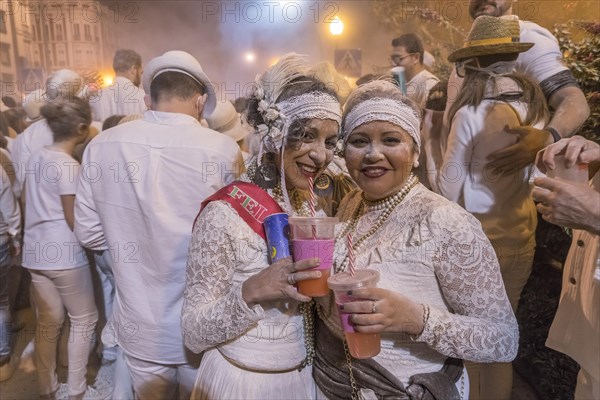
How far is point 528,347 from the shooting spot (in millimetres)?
2990

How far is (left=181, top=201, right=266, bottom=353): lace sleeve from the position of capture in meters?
1.47

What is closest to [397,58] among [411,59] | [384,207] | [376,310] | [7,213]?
[411,59]

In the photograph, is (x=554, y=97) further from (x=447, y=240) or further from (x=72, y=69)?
(x=72, y=69)

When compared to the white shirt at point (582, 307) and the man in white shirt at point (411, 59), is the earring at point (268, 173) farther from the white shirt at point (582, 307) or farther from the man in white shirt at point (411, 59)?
the man in white shirt at point (411, 59)

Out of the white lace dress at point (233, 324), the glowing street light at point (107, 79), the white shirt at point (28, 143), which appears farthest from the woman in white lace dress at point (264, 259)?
the glowing street light at point (107, 79)

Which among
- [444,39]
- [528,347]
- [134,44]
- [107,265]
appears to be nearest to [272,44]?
[134,44]

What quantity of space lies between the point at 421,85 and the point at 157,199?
203 cm

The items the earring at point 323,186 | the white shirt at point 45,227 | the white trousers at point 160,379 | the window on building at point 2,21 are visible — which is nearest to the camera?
the earring at point 323,186

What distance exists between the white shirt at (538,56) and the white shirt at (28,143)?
2.72 meters

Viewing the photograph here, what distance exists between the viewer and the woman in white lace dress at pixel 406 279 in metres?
1.27

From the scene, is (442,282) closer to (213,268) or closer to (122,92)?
(213,268)

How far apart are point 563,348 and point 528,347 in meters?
1.37

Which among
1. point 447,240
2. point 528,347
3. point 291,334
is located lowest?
point 528,347

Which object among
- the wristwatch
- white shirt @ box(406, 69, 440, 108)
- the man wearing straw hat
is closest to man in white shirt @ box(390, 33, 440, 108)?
white shirt @ box(406, 69, 440, 108)
